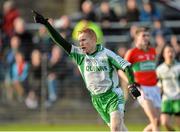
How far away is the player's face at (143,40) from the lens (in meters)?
16.9

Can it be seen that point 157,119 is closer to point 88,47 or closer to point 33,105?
point 88,47

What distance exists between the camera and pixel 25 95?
23.5m

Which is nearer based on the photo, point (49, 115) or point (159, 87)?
point (159, 87)

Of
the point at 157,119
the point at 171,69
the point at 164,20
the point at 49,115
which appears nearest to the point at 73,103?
the point at 49,115

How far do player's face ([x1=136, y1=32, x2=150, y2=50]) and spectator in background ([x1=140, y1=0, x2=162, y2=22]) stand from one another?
641cm

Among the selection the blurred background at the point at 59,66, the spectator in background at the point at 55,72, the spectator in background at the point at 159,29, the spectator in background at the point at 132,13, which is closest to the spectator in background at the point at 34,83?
the blurred background at the point at 59,66

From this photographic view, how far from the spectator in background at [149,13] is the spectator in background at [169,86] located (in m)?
4.80

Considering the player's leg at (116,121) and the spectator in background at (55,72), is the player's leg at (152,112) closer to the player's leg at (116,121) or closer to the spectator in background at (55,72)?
the player's leg at (116,121)

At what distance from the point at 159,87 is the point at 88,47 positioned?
4626 mm

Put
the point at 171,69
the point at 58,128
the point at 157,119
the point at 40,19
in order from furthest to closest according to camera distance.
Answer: the point at 58,128 < the point at 171,69 < the point at 157,119 < the point at 40,19

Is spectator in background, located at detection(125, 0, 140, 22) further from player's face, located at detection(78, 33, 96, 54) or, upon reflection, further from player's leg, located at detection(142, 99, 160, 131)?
player's face, located at detection(78, 33, 96, 54)

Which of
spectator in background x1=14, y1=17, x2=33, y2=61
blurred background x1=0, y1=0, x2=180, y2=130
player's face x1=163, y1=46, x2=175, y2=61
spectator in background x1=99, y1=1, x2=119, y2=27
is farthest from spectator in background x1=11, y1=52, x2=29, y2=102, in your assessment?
player's face x1=163, y1=46, x2=175, y2=61

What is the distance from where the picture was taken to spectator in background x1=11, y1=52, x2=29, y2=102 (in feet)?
76.5

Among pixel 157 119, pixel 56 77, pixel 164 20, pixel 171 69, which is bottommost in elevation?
pixel 157 119
